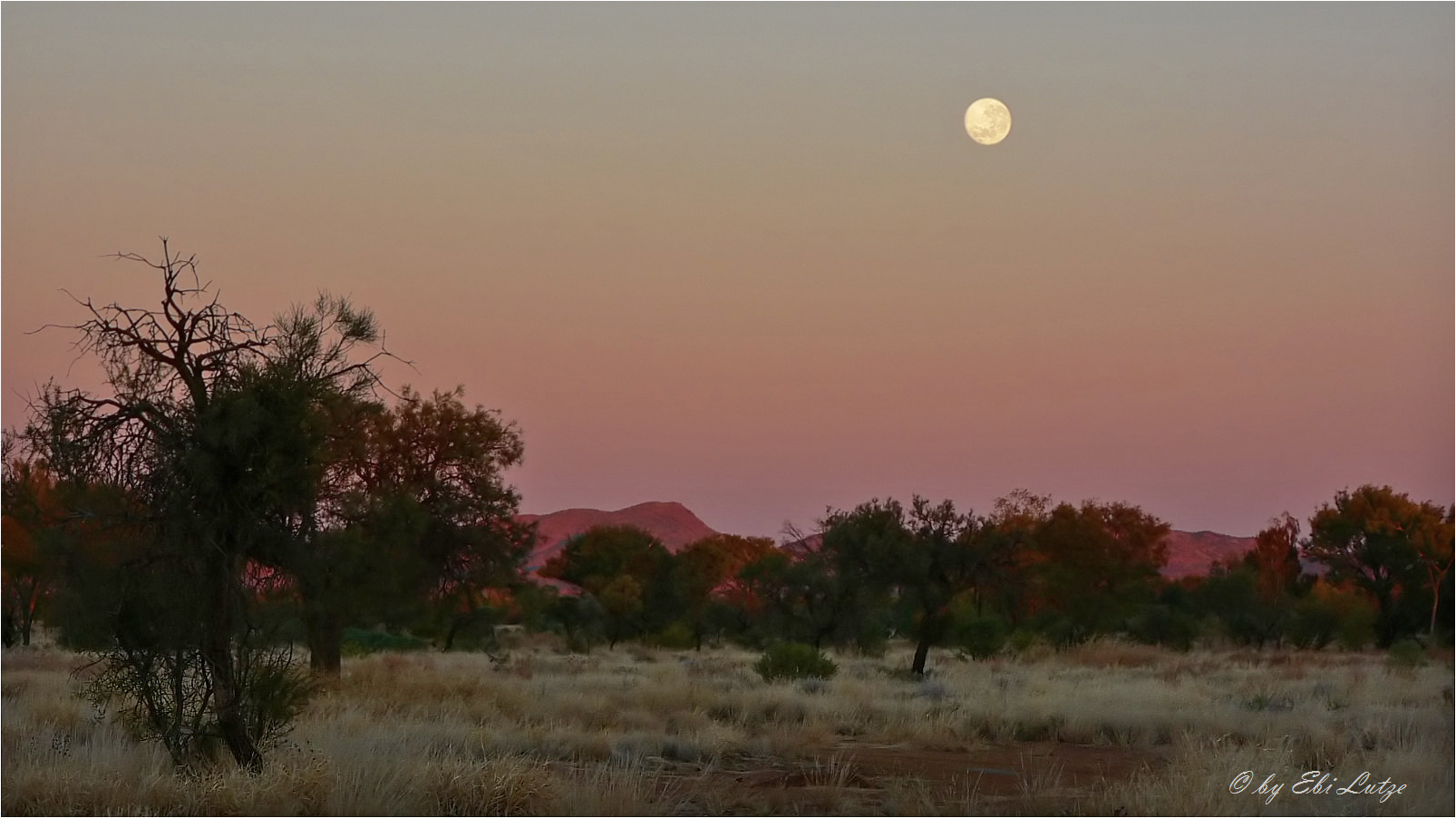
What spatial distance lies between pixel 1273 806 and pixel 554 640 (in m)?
44.8

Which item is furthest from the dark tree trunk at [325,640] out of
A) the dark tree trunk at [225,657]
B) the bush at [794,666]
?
the dark tree trunk at [225,657]

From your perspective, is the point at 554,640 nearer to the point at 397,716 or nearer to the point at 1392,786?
the point at 397,716

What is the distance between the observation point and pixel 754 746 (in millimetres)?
16078

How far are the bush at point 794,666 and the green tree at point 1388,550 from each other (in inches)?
1227

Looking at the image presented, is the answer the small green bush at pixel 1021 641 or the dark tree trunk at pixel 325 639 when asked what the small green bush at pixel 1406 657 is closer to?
the small green bush at pixel 1021 641

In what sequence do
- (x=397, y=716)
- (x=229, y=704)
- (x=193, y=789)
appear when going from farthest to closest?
(x=397, y=716) < (x=229, y=704) < (x=193, y=789)

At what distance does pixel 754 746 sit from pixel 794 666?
1073 cm

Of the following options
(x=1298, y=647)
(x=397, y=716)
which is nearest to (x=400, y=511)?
(x=397, y=716)

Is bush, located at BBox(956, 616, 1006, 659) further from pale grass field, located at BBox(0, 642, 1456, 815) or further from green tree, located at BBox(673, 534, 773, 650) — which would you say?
green tree, located at BBox(673, 534, 773, 650)

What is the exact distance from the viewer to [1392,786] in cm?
1177

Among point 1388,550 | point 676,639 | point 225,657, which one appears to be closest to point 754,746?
point 225,657

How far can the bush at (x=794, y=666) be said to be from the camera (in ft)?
87.2

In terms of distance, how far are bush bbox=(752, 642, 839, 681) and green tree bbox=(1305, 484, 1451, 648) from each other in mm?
31157

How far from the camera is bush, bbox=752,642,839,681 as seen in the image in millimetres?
26594
